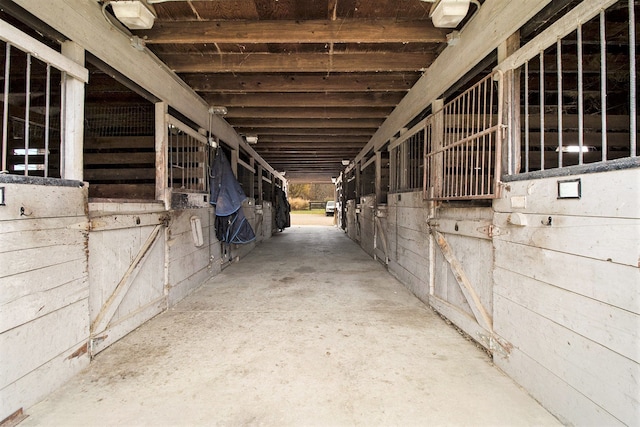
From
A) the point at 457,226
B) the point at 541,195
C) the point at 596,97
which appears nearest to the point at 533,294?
the point at 541,195

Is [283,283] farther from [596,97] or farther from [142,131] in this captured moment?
[596,97]

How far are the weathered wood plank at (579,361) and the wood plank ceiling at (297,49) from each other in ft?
7.71

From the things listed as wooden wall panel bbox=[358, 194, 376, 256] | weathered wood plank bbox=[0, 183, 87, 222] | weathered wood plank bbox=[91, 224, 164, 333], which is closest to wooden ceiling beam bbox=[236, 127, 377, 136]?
wooden wall panel bbox=[358, 194, 376, 256]

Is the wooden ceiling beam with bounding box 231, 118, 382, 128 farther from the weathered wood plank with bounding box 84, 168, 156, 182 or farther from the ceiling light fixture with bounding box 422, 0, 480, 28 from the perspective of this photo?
the ceiling light fixture with bounding box 422, 0, 480, 28

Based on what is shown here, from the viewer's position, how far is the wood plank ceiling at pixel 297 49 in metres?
2.46

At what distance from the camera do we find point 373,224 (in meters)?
5.76

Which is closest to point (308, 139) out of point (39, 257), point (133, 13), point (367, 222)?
point (367, 222)

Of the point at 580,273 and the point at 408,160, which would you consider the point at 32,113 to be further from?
the point at 580,273

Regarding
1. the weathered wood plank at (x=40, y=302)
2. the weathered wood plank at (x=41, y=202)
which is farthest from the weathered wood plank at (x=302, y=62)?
the weathered wood plank at (x=40, y=302)

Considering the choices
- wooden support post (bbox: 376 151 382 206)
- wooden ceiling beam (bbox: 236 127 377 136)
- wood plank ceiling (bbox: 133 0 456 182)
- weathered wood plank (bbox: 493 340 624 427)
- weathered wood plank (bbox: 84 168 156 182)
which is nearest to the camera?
weathered wood plank (bbox: 493 340 624 427)

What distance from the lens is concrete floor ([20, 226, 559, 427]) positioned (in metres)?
1.50

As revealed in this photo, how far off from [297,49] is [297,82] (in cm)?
66

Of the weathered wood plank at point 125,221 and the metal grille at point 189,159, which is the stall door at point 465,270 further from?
the metal grille at point 189,159

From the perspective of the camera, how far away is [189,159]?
3.79m
